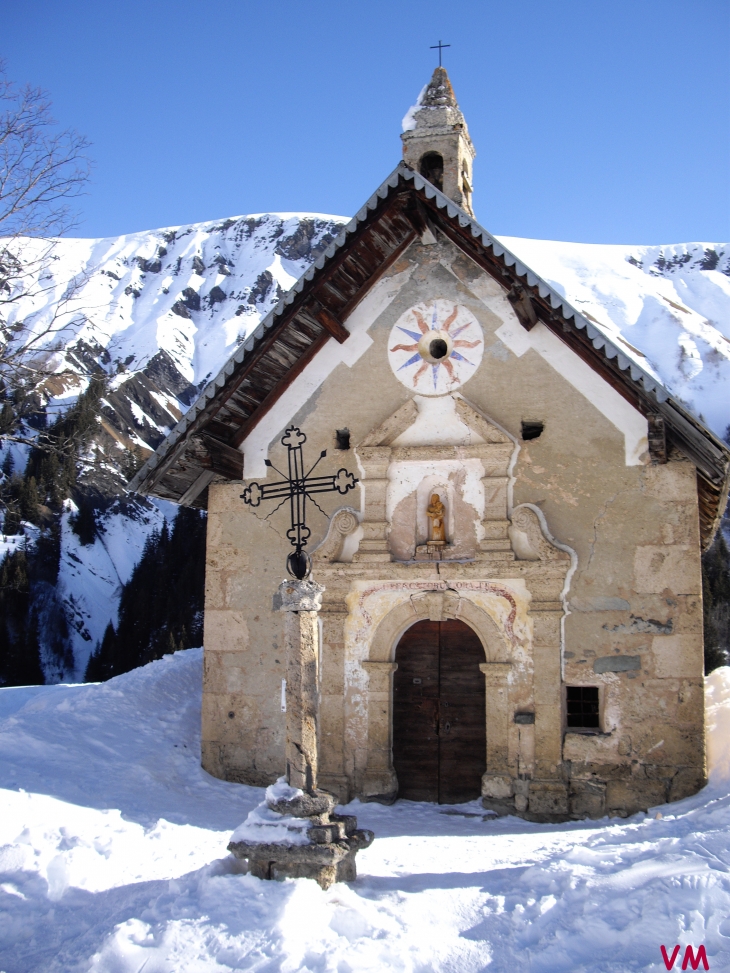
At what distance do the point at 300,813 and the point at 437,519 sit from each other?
4.28m

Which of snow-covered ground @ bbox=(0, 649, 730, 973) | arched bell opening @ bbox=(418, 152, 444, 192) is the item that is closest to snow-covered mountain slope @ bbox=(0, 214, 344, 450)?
arched bell opening @ bbox=(418, 152, 444, 192)

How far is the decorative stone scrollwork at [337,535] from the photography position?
9.91 m

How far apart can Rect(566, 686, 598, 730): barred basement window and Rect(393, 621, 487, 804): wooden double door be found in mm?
917

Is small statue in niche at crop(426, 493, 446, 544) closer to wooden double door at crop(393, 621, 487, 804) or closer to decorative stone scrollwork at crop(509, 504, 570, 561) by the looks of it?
decorative stone scrollwork at crop(509, 504, 570, 561)

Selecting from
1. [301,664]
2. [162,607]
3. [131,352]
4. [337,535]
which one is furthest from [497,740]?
[131,352]

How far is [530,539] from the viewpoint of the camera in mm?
9320

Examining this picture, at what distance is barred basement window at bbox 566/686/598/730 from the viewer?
9.12 meters

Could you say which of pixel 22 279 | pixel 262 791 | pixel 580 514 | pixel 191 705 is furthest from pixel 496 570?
pixel 22 279

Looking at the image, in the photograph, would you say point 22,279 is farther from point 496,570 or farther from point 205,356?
point 205,356

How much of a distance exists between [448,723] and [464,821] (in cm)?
107

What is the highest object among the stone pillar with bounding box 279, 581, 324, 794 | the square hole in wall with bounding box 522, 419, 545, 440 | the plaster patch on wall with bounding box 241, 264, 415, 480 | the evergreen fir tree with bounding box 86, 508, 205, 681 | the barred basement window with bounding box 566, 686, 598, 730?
the plaster patch on wall with bounding box 241, 264, 415, 480

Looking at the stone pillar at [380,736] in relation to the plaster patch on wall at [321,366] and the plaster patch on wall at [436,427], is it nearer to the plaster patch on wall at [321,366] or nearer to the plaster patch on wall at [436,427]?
the plaster patch on wall at [436,427]

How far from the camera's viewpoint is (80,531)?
60031 mm

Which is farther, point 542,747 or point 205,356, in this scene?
point 205,356
